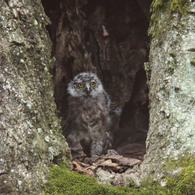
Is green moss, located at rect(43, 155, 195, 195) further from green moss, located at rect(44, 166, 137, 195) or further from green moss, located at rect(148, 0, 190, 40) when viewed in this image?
green moss, located at rect(148, 0, 190, 40)

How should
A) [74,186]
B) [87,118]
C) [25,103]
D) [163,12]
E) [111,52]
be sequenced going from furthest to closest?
[111,52] → [87,118] → [163,12] → [25,103] → [74,186]

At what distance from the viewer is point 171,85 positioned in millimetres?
2553

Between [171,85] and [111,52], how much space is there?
3.27 meters

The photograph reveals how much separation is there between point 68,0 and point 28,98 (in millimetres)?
3029

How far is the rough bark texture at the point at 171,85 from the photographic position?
2301mm

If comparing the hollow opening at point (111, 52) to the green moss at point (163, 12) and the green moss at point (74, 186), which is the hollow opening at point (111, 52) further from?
the green moss at point (74, 186)

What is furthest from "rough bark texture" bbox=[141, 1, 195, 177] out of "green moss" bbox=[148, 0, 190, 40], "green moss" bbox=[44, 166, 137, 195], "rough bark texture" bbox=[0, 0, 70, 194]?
"rough bark texture" bbox=[0, 0, 70, 194]

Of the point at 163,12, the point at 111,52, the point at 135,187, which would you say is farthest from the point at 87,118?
the point at 135,187

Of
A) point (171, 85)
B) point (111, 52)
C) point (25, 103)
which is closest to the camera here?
point (25, 103)

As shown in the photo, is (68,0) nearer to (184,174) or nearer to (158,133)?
(158,133)

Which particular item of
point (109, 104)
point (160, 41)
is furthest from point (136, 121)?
point (160, 41)

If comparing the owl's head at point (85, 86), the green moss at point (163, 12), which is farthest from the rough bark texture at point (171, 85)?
the owl's head at point (85, 86)

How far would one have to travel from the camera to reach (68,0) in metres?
4.82

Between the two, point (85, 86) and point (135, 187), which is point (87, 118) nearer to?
point (85, 86)
